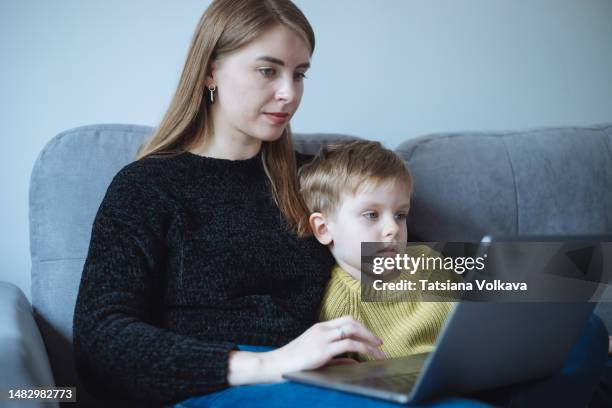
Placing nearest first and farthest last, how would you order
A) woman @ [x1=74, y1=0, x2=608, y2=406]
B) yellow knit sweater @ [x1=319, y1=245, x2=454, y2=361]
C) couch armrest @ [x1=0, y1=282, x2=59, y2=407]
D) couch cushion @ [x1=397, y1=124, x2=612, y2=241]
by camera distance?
1. couch armrest @ [x1=0, y1=282, x2=59, y2=407]
2. woman @ [x1=74, y1=0, x2=608, y2=406]
3. yellow knit sweater @ [x1=319, y1=245, x2=454, y2=361]
4. couch cushion @ [x1=397, y1=124, x2=612, y2=241]

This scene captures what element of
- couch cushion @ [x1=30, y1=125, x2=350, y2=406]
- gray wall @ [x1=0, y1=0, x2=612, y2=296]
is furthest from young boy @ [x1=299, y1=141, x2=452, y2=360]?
gray wall @ [x1=0, y1=0, x2=612, y2=296]

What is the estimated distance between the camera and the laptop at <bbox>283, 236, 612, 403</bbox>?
0.85 meters

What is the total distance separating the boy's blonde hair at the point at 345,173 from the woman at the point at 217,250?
0.13 feet

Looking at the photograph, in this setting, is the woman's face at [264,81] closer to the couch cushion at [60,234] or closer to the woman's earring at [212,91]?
the woman's earring at [212,91]

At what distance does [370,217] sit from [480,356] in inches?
19.2

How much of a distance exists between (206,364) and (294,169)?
539 millimetres

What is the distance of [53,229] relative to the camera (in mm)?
1419

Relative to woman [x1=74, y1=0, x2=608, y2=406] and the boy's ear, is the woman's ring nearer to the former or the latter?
woman [x1=74, y1=0, x2=608, y2=406]

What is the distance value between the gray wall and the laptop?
98cm

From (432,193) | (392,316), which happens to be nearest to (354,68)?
(432,193)

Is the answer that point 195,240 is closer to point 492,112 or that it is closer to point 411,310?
point 411,310

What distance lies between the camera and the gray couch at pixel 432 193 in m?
1.42

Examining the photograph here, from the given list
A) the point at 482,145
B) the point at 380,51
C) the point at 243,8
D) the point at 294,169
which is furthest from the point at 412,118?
the point at 243,8

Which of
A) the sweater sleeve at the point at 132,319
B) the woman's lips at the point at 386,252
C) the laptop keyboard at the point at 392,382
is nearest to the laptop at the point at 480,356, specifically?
the laptop keyboard at the point at 392,382
